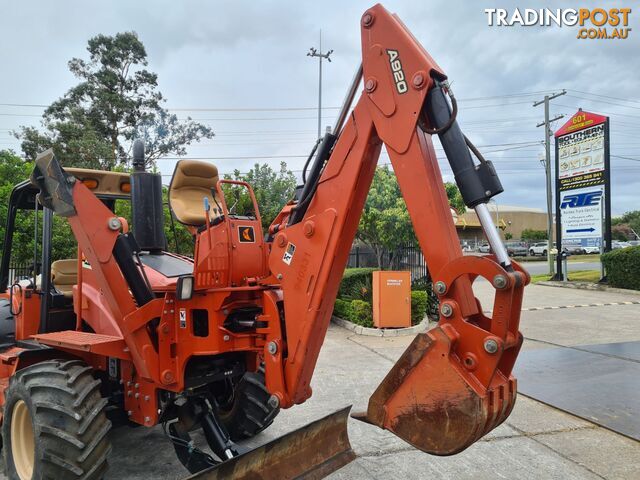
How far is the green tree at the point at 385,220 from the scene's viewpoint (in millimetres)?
12054

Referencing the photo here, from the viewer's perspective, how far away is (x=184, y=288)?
10.8 ft

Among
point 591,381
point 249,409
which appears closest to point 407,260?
point 591,381

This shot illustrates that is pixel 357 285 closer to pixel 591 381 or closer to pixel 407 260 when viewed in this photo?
pixel 407 260

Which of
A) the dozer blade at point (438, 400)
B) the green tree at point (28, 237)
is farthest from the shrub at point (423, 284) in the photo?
the dozer blade at point (438, 400)

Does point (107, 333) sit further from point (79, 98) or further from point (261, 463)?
point (79, 98)

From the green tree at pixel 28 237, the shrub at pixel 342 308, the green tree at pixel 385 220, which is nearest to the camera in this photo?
the green tree at pixel 28 237

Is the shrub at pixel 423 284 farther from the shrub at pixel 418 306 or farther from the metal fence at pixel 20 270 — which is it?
the metal fence at pixel 20 270

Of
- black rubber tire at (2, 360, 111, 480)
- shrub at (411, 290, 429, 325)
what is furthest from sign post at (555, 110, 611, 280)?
black rubber tire at (2, 360, 111, 480)

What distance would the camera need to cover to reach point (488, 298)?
1537 centimetres

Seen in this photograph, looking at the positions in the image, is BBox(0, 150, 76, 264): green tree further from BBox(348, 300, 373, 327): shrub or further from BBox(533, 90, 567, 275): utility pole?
BBox(533, 90, 567, 275): utility pole

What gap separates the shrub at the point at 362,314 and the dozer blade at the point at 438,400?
7.75m

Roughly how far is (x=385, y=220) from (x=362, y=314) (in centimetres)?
286

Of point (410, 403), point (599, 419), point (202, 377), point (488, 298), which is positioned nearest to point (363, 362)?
point (599, 419)

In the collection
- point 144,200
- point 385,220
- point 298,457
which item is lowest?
point 298,457
